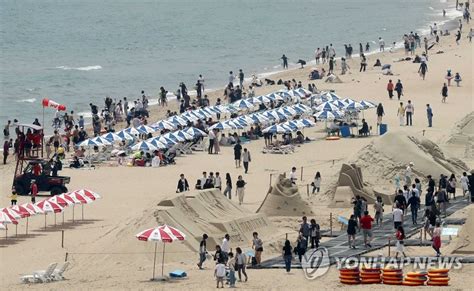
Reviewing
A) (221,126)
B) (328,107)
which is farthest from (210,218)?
(328,107)

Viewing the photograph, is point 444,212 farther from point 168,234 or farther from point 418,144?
point 168,234

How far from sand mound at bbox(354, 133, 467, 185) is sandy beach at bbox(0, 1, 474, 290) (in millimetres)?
28

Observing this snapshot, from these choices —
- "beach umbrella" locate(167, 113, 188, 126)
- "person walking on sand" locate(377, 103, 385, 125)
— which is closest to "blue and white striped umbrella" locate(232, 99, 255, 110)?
"beach umbrella" locate(167, 113, 188, 126)

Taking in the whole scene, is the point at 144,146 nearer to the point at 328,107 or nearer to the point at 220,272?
the point at 328,107

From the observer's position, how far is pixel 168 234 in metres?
26.3

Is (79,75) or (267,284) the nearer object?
(267,284)

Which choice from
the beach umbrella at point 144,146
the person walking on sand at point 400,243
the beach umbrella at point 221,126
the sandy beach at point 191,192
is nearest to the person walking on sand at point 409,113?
the sandy beach at point 191,192

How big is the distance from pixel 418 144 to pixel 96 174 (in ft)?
34.4

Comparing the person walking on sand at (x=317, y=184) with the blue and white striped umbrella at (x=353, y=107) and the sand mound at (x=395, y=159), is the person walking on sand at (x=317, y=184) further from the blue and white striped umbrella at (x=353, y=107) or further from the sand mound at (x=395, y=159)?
the blue and white striped umbrella at (x=353, y=107)

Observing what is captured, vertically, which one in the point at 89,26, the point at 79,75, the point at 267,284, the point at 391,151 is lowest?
the point at 267,284

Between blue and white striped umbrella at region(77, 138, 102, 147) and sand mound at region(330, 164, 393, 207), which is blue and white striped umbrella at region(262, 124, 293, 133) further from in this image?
sand mound at region(330, 164, 393, 207)

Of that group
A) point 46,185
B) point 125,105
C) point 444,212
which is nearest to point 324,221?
point 444,212

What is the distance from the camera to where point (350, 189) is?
33.8 m

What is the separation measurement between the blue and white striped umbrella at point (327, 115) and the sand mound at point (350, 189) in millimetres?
12187
